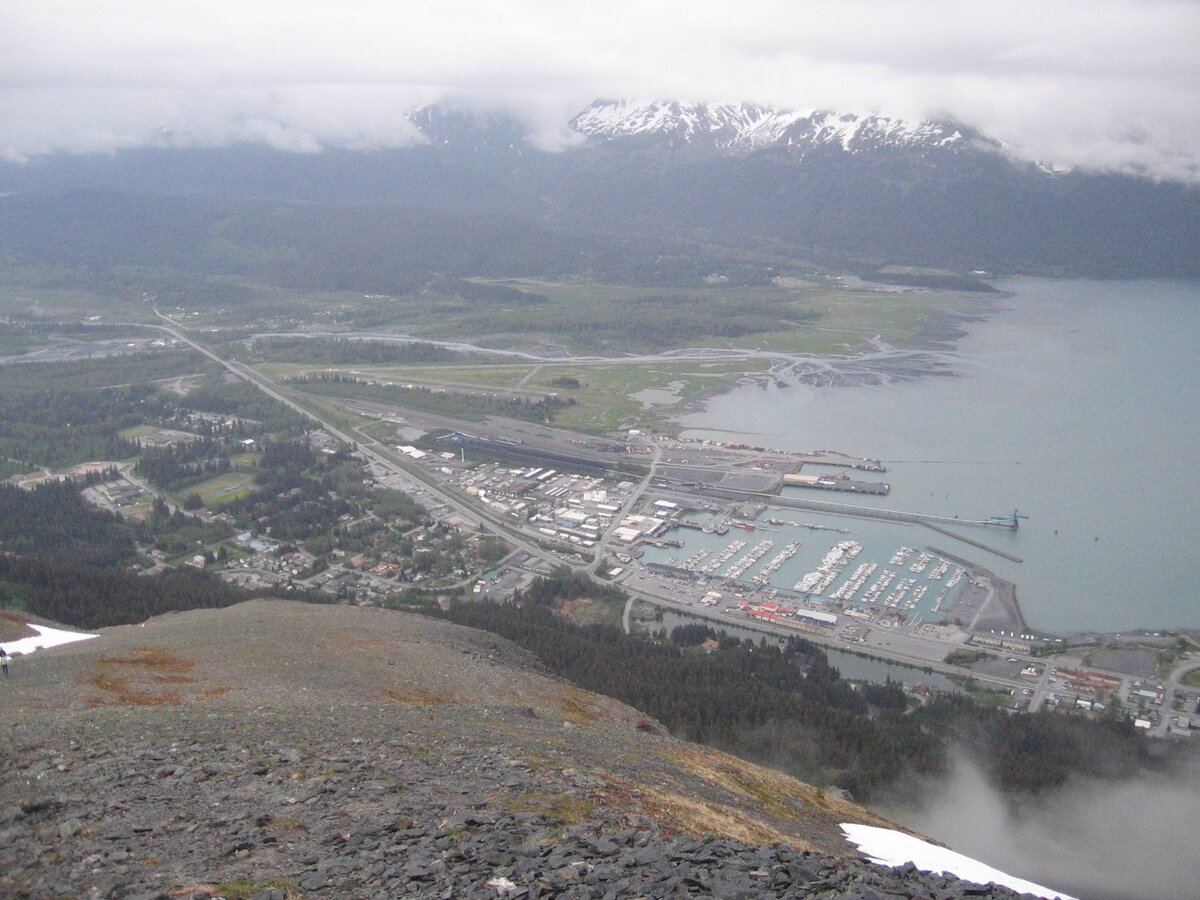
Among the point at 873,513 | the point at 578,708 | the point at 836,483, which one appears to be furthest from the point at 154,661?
the point at 836,483

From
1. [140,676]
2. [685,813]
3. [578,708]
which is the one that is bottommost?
[578,708]

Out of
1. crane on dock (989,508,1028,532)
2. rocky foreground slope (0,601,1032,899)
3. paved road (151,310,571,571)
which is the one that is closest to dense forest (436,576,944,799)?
rocky foreground slope (0,601,1032,899)

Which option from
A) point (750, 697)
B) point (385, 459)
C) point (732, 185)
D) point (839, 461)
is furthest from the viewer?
point (732, 185)

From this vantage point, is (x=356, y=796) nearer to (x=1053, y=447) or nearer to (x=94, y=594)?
(x=94, y=594)

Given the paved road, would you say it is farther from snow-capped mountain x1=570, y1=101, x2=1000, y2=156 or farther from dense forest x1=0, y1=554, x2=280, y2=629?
snow-capped mountain x1=570, y1=101, x2=1000, y2=156

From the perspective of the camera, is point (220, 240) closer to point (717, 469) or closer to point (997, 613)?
point (717, 469)

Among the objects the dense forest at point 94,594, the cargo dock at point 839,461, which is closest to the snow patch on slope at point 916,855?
the dense forest at point 94,594
